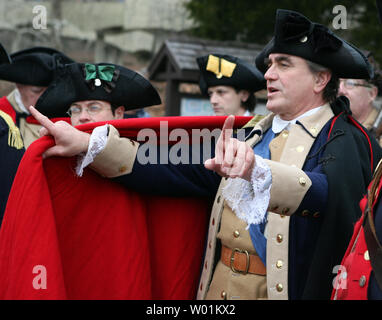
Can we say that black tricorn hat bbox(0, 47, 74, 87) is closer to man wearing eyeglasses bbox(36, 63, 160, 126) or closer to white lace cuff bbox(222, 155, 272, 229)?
man wearing eyeglasses bbox(36, 63, 160, 126)

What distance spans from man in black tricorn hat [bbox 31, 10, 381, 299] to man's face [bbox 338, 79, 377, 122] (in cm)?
248

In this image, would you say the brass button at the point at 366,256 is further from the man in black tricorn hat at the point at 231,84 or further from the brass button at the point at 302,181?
the man in black tricorn hat at the point at 231,84

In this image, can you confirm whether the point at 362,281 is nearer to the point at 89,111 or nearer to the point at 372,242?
the point at 372,242

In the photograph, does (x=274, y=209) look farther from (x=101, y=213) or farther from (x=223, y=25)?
(x=223, y=25)

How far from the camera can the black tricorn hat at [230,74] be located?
5.05 m

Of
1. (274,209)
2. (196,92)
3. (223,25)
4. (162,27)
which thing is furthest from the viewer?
(162,27)

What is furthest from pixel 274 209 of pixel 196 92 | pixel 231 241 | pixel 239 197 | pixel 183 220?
pixel 196 92

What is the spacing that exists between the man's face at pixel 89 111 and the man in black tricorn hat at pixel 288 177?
474mm

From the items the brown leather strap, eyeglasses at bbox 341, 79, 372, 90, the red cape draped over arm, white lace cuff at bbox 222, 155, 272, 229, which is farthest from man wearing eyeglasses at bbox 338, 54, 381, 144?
the brown leather strap

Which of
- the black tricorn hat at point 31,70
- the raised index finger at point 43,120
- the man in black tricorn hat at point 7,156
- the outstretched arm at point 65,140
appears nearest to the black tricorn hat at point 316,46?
the outstretched arm at point 65,140

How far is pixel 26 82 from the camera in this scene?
4980 mm

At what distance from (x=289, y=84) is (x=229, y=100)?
2270 millimetres

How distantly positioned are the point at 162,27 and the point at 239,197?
21.6m

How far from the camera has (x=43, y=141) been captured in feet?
9.06
